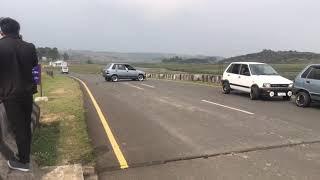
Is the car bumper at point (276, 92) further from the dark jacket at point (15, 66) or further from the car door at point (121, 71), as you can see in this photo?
the car door at point (121, 71)

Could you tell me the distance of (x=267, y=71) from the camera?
72.5 feet

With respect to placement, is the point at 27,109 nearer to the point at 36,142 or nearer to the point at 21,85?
the point at 21,85

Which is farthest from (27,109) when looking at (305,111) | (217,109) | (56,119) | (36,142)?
(305,111)

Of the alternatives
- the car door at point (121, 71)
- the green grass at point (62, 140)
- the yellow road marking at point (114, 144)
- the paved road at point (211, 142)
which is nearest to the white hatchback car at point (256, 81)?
the paved road at point (211, 142)

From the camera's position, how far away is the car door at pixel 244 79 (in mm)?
21353

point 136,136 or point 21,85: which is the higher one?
point 21,85

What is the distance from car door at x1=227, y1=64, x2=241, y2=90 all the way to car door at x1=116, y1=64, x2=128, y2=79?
59.8 feet

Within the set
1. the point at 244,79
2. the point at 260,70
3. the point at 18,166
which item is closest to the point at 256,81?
the point at 244,79

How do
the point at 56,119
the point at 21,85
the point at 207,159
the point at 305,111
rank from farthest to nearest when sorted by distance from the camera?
the point at 305,111
the point at 56,119
the point at 207,159
the point at 21,85

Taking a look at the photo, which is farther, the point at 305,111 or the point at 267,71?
the point at 267,71

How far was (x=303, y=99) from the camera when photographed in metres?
17.0

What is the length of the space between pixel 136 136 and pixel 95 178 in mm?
3548

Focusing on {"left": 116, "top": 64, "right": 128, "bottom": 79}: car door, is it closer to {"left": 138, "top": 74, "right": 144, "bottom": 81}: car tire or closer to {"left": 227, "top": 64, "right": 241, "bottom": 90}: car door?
{"left": 138, "top": 74, "right": 144, "bottom": 81}: car tire

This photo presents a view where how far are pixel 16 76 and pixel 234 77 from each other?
56.9 ft
